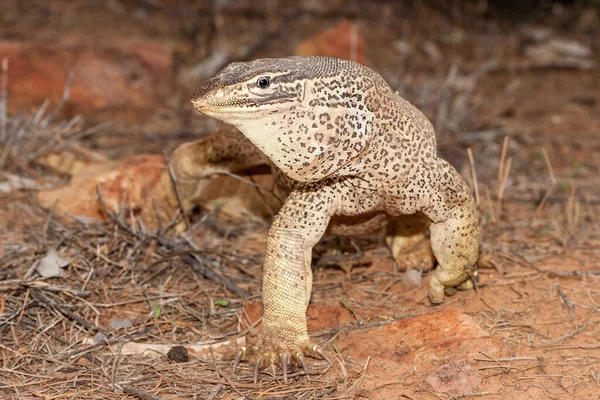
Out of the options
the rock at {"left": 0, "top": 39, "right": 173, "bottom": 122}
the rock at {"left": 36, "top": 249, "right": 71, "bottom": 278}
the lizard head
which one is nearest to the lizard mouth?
the lizard head

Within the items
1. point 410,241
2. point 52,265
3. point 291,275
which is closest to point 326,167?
point 291,275

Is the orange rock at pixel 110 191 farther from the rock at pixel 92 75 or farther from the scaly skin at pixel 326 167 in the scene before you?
the rock at pixel 92 75

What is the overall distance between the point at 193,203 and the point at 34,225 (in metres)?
1.06

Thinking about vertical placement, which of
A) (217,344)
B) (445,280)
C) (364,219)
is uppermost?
(364,219)

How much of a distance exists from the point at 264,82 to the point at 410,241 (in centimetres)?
182

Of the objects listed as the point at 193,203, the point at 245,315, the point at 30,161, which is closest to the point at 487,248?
the point at 245,315

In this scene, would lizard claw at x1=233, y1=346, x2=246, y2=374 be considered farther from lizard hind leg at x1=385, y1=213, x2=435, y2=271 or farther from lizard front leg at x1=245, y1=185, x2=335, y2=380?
lizard hind leg at x1=385, y1=213, x2=435, y2=271

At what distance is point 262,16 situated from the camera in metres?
10.6

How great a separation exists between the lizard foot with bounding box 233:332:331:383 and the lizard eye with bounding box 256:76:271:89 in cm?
125

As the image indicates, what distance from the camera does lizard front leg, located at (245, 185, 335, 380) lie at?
11.8 ft

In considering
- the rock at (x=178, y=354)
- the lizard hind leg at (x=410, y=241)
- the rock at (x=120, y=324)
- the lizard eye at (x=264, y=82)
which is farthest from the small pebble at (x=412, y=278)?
the lizard eye at (x=264, y=82)

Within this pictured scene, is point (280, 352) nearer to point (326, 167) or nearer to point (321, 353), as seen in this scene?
point (321, 353)

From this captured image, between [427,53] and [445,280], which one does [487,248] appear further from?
[427,53]

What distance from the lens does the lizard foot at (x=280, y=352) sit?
3553 mm
